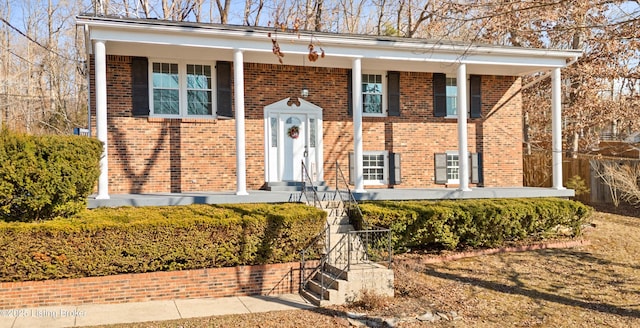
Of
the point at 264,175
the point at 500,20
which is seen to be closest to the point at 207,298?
the point at 264,175

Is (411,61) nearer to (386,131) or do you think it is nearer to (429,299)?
(386,131)

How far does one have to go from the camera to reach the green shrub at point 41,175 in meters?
8.56

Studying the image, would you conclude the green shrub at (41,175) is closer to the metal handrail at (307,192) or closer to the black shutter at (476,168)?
the metal handrail at (307,192)

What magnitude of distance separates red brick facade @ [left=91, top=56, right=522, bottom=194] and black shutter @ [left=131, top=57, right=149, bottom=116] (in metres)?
0.18

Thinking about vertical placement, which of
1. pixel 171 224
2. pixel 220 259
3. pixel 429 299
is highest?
pixel 171 224

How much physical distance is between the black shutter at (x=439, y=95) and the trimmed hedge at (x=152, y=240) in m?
6.88

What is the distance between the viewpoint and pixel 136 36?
11695 millimetres

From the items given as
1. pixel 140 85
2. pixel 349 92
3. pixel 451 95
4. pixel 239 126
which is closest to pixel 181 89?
pixel 140 85

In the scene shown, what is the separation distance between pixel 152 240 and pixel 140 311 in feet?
3.94

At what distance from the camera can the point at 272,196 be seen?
40.6 ft

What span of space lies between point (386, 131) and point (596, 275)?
6.75 metres

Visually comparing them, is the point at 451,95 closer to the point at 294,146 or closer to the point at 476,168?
the point at 476,168

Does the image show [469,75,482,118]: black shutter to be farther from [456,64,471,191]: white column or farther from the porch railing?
the porch railing

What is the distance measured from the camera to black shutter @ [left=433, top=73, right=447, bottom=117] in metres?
15.8
